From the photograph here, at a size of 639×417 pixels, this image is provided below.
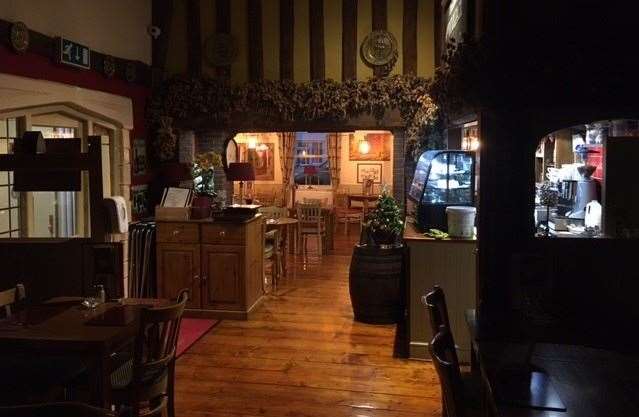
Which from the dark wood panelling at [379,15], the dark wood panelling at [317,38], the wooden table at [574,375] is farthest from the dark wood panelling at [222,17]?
the wooden table at [574,375]

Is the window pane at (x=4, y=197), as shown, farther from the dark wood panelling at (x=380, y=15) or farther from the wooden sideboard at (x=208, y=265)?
the dark wood panelling at (x=380, y=15)

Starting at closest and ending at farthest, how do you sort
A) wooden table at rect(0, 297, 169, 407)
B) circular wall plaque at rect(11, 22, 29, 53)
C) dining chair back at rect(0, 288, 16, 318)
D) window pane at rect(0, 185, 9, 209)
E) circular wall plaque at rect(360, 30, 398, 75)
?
wooden table at rect(0, 297, 169, 407) < dining chair back at rect(0, 288, 16, 318) < circular wall plaque at rect(11, 22, 29, 53) < window pane at rect(0, 185, 9, 209) < circular wall plaque at rect(360, 30, 398, 75)

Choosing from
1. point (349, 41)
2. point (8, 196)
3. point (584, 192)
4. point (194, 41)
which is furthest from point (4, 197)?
point (584, 192)

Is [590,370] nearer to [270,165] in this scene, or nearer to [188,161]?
[188,161]

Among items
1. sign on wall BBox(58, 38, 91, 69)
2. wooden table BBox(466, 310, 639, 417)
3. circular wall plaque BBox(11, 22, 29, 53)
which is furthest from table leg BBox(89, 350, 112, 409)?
sign on wall BBox(58, 38, 91, 69)

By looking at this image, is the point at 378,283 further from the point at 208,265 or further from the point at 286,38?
the point at 286,38

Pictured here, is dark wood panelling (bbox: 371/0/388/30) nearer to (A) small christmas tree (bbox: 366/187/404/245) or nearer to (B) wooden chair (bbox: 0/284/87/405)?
(A) small christmas tree (bbox: 366/187/404/245)

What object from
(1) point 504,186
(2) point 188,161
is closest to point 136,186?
(2) point 188,161

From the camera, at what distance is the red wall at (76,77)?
5.18 meters

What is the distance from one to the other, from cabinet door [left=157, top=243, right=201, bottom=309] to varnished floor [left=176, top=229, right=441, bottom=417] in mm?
540

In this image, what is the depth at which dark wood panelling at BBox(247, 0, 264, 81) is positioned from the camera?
803 centimetres

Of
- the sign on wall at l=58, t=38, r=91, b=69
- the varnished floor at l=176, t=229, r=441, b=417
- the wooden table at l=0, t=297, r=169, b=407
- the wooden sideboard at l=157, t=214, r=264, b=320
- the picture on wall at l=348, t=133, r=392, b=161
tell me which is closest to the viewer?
the wooden table at l=0, t=297, r=169, b=407

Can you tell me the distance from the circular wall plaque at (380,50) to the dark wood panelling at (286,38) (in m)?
0.96

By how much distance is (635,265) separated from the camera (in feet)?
10.6
